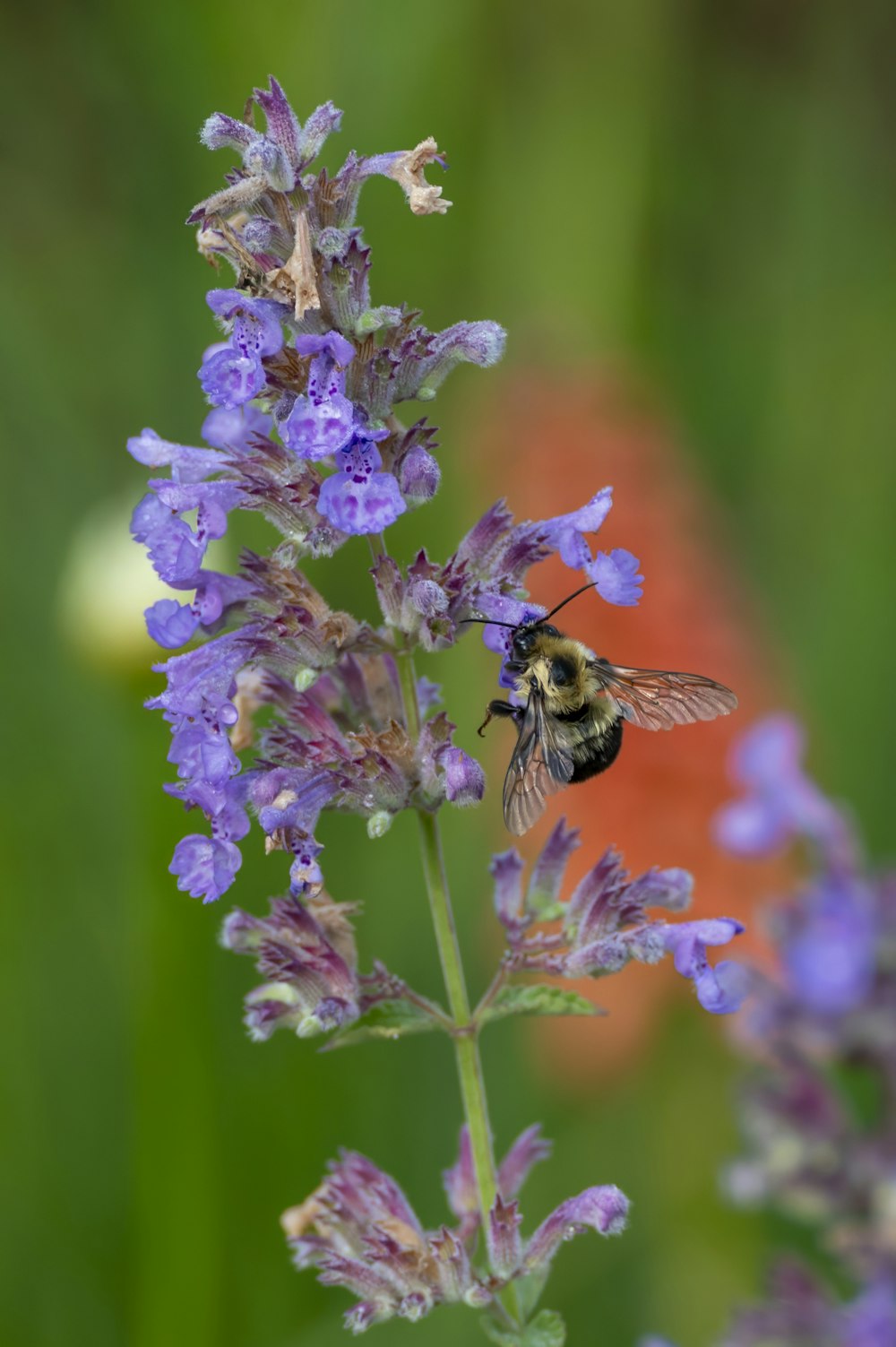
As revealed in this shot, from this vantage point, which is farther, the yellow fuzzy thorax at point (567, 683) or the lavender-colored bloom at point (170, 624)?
the yellow fuzzy thorax at point (567, 683)

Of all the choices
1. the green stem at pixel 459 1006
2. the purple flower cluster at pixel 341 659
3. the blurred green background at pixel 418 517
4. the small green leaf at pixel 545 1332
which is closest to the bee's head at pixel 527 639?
the purple flower cluster at pixel 341 659

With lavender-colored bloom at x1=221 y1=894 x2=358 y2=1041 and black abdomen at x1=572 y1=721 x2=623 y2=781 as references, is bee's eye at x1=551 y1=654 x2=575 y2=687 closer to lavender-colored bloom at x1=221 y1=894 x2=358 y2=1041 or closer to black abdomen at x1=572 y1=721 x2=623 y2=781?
black abdomen at x1=572 y1=721 x2=623 y2=781

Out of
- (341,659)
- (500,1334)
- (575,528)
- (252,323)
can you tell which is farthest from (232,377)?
(500,1334)

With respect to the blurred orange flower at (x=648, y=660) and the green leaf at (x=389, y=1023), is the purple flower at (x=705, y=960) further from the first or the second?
the blurred orange flower at (x=648, y=660)

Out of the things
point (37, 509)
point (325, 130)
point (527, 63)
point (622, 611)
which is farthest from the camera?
point (527, 63)

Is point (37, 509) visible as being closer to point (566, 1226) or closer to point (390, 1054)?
point (390, 1054)

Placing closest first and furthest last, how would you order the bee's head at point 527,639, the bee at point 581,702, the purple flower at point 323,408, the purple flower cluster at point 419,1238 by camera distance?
the purple flower at point 323,408 < the purple flower cluster at point 419,1238 < the bee at point 581,702 < the bee's head at point 527,639

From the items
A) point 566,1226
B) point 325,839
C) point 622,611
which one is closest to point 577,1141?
point 325,839
